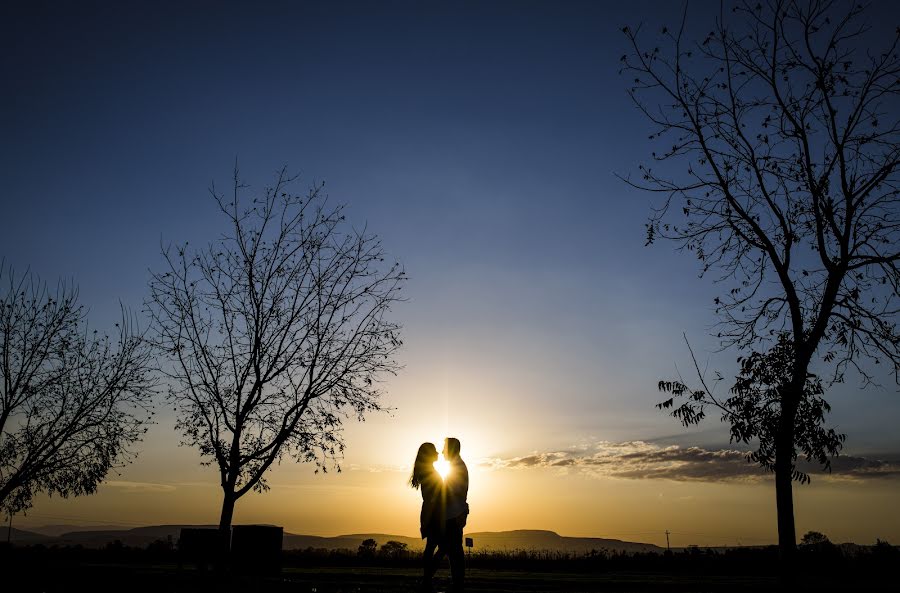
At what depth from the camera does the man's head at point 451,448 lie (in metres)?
12.1

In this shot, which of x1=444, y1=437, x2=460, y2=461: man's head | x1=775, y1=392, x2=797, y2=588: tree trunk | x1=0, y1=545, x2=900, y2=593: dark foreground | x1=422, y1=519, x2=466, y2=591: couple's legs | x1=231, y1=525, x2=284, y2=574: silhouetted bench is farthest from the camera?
x1=231, y1=525, x2=284, y2=574: silhouetted bench

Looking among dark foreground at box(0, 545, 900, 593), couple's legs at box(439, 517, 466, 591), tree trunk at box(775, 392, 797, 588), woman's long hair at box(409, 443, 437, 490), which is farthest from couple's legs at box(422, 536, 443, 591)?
tree trunk at box(775, 392, 797, 588)

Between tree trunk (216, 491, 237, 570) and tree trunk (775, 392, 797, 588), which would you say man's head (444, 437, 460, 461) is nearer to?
tree trunk (775, 392, 797, 588)

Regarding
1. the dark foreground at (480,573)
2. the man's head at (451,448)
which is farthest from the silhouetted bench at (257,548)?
the man's head at (451,448)

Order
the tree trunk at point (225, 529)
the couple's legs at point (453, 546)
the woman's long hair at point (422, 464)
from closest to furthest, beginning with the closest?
the couple's legs at point (453, 546) < the woman's long hair at point (422, 464) < the tree trunk at point (225, 529)

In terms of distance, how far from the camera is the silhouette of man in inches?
465

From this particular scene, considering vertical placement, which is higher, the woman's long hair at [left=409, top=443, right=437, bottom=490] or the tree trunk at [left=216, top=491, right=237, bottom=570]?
the woman's long hair at [left=409, top=443, right=437, bottom=490]

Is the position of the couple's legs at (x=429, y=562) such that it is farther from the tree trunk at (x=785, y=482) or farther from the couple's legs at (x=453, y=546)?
the tree trunk at (x=785, y=482)

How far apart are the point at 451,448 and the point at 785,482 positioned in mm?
7224

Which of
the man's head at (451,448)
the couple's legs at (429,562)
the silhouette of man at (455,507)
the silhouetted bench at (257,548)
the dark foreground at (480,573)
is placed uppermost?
the man's head at (451,448)

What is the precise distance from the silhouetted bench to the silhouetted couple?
10978mm

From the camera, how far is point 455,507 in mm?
11859

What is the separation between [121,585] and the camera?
15.2 metres

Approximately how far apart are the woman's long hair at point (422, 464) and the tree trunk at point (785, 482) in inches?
288
